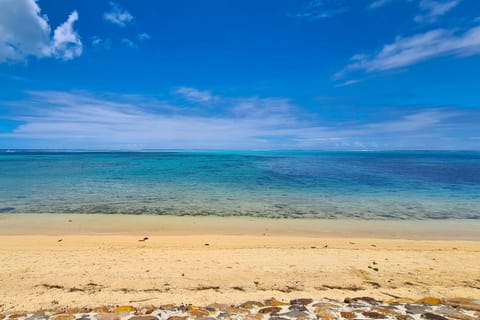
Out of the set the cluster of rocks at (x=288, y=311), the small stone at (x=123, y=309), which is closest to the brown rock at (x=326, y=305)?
the cluster of rocks at (x=288, y=311)

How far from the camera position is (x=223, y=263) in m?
7.30

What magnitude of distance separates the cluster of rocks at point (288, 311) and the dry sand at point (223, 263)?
0.49 m

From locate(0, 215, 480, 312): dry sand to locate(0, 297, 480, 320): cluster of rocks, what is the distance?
19.1 inches

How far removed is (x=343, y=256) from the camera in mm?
8023

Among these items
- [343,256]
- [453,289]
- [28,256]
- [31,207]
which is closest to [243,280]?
[343,256]

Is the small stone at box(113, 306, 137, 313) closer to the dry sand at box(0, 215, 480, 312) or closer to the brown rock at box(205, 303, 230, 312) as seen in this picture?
the dry sand at box(0, 215, 480, 312)

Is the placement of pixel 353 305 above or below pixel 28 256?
above

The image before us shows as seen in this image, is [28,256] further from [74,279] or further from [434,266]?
[434,266]

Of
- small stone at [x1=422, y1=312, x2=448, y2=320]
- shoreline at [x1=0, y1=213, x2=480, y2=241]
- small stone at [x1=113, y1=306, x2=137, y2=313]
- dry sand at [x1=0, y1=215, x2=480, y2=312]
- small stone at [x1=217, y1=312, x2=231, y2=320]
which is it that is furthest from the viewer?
shoreline at [x1=0, y1=213, x2=480, y2=241]

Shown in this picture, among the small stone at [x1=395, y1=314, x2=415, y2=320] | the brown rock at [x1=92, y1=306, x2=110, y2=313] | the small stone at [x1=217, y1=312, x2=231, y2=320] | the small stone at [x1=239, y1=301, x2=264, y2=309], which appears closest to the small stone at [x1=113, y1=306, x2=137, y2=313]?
the brown rock at [x1=92, y1=306, x2=110, y2=313]

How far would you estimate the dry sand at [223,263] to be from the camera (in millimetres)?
5559

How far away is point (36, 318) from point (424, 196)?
23826 millimetres

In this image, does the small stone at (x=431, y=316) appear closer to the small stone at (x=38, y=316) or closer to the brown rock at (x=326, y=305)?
the brown rock at (x=326, y=305)

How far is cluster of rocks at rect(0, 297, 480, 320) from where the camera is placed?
4301 mm
